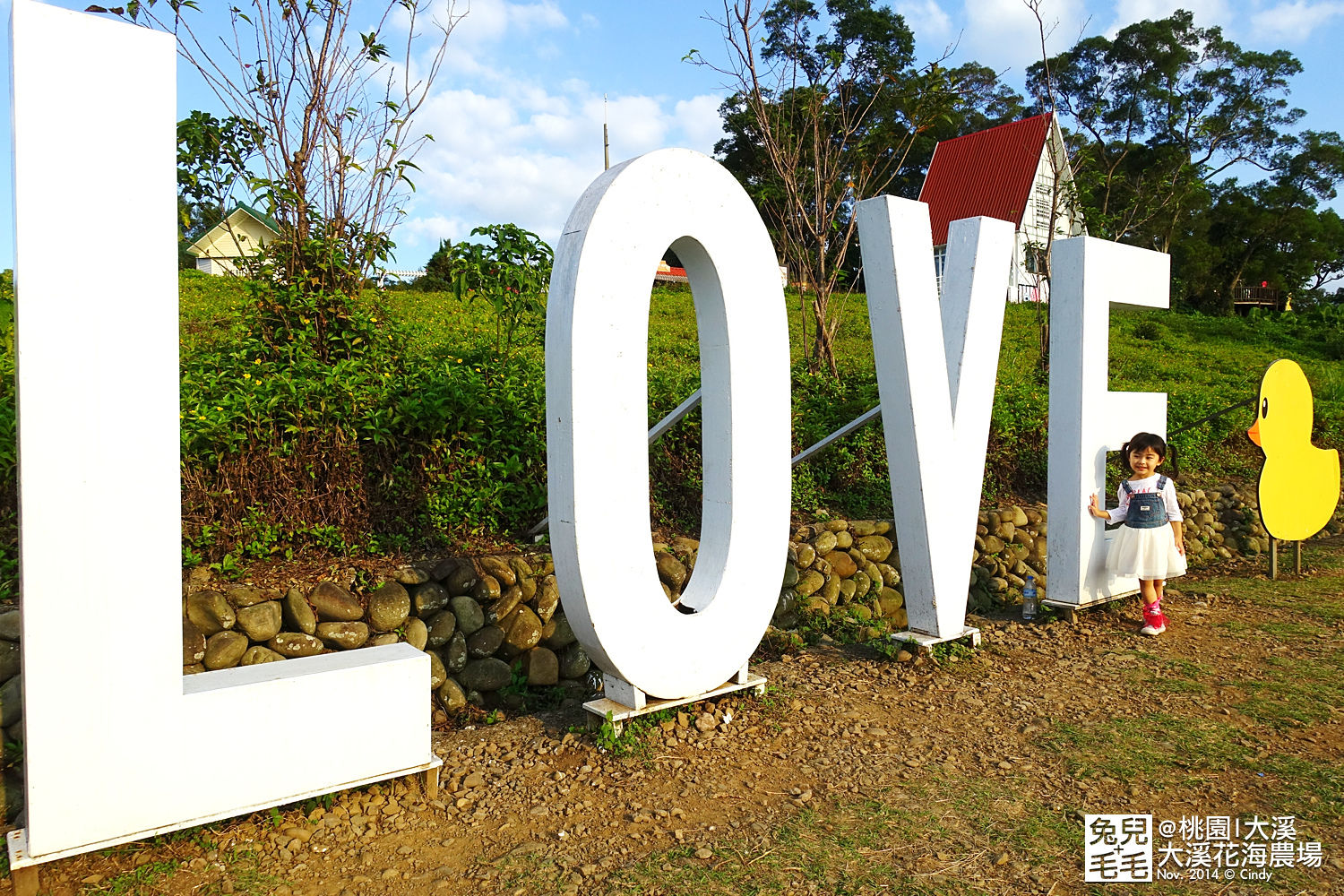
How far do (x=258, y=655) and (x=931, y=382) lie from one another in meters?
3.33

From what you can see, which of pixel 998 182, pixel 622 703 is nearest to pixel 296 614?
pixel 622 703

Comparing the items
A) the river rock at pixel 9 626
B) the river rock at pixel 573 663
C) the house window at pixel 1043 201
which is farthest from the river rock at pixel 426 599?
the house window at pixel 1043 201

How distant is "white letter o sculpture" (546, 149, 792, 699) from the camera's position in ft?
11.0

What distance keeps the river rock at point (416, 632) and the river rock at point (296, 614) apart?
0.42m

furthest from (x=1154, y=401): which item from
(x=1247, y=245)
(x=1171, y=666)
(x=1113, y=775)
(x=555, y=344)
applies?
(x=1247, y=245)

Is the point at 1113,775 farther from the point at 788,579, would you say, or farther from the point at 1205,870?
the point at 788,579

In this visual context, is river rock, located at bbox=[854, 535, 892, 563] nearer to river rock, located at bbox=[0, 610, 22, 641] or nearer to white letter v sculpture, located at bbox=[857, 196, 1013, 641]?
white letter v sculpture, located at bbox=[857, 196, 1013, 641]

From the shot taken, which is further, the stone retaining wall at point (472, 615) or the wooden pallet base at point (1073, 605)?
the wooden pallet base at point (1073, 605)

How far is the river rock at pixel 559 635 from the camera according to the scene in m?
4.60

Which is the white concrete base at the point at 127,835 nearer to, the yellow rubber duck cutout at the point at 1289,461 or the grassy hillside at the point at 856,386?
the grassy hillside at the point at 856,386

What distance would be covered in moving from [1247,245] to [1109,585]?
30.4 meters

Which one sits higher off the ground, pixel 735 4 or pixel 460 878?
pixel 735 4

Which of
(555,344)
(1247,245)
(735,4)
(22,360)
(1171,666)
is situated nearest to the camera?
(22,360)

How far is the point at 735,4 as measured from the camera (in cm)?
759
